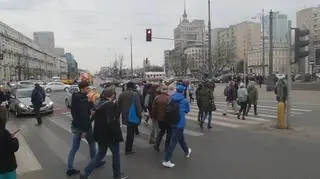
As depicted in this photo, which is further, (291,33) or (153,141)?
(291,33)

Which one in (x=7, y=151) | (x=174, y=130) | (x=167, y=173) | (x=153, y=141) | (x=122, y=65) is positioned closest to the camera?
(x=7, y=151)

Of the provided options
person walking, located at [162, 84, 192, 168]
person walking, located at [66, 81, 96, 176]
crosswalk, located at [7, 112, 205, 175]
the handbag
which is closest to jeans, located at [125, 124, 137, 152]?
the handbag

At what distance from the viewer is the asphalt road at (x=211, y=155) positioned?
7027mm

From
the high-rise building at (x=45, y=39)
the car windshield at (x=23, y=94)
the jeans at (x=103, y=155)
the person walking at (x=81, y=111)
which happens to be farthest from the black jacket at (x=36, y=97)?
the high-rise building at (x=45, y=39)

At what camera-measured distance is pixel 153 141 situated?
1017 centimetres

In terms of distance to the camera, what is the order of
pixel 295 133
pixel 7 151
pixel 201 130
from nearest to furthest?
1. pixel 7 151
2. pixel 295 133
3. pixel 201 130

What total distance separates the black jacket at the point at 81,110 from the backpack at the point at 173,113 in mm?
1575

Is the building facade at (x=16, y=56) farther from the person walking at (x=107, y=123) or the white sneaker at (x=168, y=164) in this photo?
the person walking at (x=107, y=123)

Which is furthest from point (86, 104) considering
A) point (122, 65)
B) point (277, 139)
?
point (122, 65)

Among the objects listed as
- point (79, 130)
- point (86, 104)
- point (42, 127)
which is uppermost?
point (86, 104)

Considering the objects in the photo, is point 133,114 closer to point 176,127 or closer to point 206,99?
point 176,127

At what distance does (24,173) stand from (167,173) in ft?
9.11

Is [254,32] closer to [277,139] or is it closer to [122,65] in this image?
[122,65]

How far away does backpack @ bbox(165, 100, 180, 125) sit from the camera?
7.59 metres
